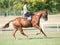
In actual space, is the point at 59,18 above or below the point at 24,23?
below

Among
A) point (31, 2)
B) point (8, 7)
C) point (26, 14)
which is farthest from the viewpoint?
point (8, 7)

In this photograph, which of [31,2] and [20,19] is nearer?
[20,19]

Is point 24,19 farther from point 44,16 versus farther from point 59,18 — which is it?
point 59,18

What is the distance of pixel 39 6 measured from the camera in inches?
1254

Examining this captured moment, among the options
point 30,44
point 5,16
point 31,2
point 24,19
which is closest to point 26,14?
point 24,19

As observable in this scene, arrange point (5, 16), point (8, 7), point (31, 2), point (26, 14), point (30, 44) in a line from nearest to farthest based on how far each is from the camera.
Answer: point (30, 44), point (26, 14), point (31, 2), point (5, 16), point (8, 7)

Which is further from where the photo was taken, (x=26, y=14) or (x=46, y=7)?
(x=46, y=7)

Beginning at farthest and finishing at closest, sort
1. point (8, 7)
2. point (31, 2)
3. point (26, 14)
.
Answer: point (8, 7)
point (31, 2)
point (26, 14)

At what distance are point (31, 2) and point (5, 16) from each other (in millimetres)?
12298

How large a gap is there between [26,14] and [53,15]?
94.5 ft

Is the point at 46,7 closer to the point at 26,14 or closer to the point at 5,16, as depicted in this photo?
the point at 5,16

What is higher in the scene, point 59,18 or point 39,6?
point 39,6

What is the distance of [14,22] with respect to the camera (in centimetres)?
1655

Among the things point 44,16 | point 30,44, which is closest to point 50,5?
point 44,16
